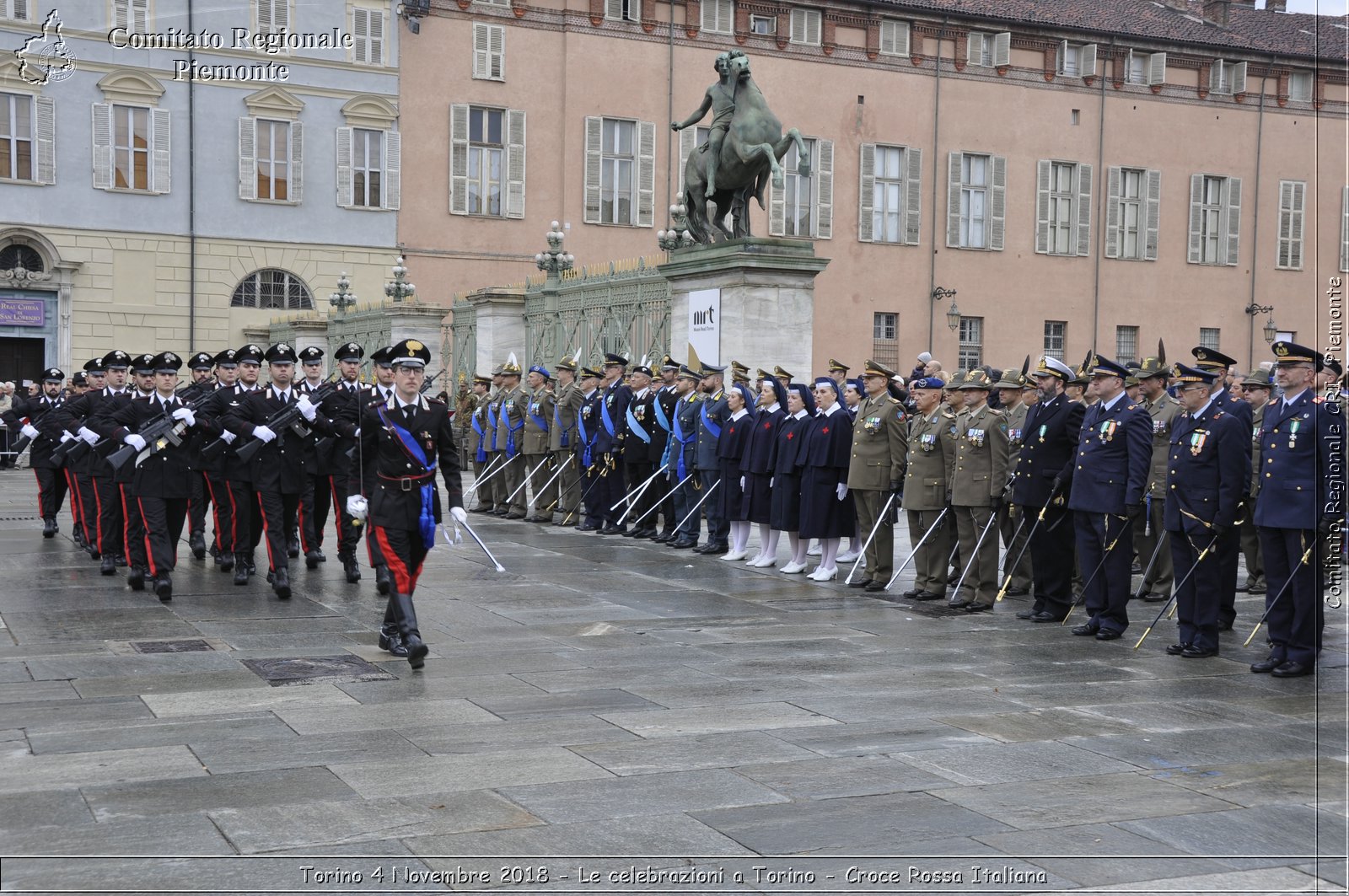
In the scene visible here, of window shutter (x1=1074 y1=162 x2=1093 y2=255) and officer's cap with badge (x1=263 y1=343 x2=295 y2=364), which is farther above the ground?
window shutter (x1=1074 y1=162 x2=1093 y2=255)

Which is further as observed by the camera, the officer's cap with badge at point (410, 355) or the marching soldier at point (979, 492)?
the marching soldier at point (979, 492)

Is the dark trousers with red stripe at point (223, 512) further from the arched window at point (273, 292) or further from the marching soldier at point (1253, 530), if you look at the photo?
the arched window at point (273, 292)

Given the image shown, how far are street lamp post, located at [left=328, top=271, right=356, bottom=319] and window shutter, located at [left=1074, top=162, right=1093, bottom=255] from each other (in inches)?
773

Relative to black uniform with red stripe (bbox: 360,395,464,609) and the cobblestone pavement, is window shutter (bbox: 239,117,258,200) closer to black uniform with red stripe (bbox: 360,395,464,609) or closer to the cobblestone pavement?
the cobblestone pavement

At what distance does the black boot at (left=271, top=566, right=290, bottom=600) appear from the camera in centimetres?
1104

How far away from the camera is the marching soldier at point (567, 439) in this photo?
17.1m

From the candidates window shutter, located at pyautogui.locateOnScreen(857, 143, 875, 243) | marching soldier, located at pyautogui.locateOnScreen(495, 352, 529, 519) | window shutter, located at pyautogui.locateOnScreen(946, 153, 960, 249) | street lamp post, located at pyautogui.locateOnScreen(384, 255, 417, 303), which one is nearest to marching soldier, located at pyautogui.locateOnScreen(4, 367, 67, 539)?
marching soldier, located at pyautogui.locateOnScreen(495, 352, 529, 519)

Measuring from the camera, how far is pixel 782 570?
13.2 m

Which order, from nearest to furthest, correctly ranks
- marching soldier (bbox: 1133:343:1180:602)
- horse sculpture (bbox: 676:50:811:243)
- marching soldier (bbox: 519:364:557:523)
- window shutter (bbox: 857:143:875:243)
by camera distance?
marching soldier (bbox: 1133:343:1180:602)
horse sculpture (bbox: 676:50:811:243)
marching soldier (bbox: 519:364:557:523)
window shutter (bbox: 857:143:875:243)

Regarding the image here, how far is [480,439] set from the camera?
19.1 metres

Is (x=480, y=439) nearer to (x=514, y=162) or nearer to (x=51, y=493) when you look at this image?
(x=51, y=493)

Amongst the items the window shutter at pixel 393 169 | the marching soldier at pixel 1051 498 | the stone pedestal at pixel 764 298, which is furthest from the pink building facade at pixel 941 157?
the marching soldier at pixel 1051 498

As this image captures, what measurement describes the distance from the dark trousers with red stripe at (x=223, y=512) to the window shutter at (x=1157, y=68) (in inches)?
1317

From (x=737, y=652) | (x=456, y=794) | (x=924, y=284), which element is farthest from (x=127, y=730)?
(x=924, y=284)
